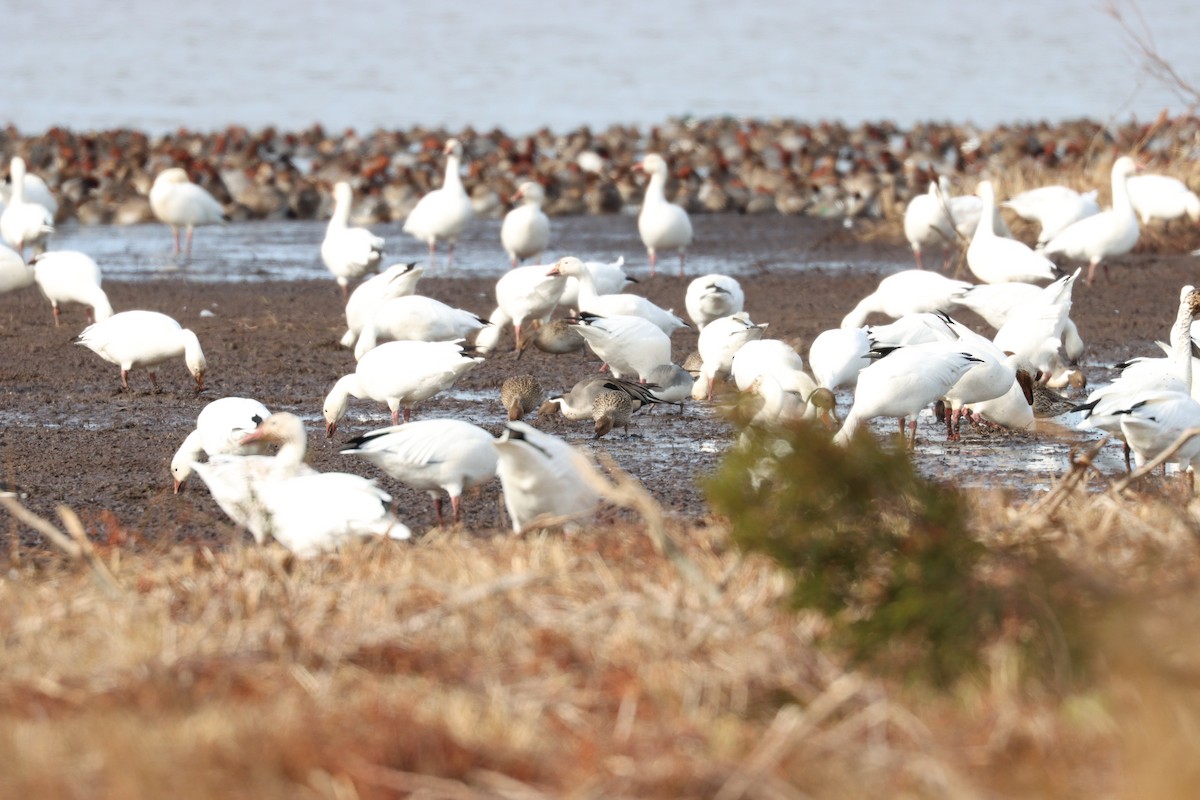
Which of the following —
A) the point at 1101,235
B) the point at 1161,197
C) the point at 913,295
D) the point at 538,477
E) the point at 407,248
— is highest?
the point at 1161,197

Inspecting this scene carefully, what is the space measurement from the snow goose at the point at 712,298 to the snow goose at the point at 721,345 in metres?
1.30

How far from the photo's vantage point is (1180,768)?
107 inches

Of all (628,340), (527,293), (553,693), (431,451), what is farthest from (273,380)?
(553,693)

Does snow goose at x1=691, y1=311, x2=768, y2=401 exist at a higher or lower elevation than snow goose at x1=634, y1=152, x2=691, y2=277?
lower

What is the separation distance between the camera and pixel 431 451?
19.3ft

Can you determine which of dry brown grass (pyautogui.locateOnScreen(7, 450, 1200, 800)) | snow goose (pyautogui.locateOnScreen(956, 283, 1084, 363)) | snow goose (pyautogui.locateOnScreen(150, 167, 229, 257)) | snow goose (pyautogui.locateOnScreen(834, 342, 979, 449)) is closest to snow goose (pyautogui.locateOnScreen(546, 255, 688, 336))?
snow goose (pyautogui.locateOnScreen(956, 283, 1084, 363))

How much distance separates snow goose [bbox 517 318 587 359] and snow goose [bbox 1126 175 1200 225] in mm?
6848

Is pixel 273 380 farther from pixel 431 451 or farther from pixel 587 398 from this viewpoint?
pixel 431 451

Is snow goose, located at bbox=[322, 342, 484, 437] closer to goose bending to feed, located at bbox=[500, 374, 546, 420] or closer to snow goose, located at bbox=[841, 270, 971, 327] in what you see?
goose bending to feed, located at bbox=[500, 374, 546, 420]

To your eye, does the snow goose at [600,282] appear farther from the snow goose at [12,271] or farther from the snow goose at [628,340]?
the snow goose at [12,271]

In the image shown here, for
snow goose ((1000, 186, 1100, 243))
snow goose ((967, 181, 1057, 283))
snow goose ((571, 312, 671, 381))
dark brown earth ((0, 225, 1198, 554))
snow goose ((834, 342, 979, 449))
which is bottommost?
dark brown earth ((0, 225, 1198, 554))

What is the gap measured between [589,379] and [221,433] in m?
2.20

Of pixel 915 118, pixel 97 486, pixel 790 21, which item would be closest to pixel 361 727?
pixel 97 486

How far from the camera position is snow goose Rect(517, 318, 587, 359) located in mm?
10594
